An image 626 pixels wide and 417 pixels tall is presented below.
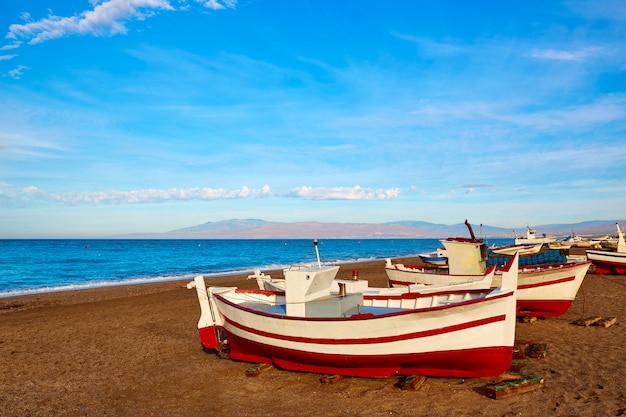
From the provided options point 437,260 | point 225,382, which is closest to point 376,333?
point 225,382

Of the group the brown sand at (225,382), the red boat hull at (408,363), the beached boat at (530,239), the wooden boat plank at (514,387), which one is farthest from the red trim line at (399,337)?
the beached boat at (530,239)

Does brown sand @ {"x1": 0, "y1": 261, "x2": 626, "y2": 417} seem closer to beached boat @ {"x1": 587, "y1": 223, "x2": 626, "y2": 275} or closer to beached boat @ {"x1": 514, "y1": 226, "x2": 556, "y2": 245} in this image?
beached boat @ {"x1": 587, "y1": 223, "x2": 626, "y2": 275}

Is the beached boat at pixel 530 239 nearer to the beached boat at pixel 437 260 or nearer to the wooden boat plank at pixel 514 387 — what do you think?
the beached boat at pixel 437 260

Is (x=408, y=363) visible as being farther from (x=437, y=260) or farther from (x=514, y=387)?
(x=437, y=260)

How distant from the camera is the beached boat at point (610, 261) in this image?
2784 centimetres

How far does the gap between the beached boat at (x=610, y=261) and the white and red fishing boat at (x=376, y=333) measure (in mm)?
21781

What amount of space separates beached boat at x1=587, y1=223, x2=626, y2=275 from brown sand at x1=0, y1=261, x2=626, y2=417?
12824 millimetres

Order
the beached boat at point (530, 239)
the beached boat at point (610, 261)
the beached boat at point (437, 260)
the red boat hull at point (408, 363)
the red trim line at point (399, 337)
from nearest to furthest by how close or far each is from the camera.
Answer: the red trim line at point (399, 337) < the red boat hull at point (408, 363) < the beached boat at point (437, 260) < the beached boat at point (610, 261) < the beached boat at point (530, 239)

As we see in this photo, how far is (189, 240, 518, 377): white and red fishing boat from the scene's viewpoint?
8.93 meters

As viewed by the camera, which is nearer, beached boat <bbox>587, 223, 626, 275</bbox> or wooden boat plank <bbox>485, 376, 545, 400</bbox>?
wooden boat plank <bbox>485, 376, 545, 400</bbox>

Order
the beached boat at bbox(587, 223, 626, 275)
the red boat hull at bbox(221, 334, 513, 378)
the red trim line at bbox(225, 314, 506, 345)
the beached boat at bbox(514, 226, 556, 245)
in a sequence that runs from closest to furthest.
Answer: the red trim line at bbox(225, 314, 506, 345) < the red boat hull at bbox(221, 334, 513, 378) < the beached boat at bbox(587, 223, 626, 275) < the beached boat at bbox(514, 226, 556, 245)

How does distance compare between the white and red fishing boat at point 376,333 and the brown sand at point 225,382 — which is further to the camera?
the white and red fishing boat at point 376,333

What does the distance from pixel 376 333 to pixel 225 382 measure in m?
3.66

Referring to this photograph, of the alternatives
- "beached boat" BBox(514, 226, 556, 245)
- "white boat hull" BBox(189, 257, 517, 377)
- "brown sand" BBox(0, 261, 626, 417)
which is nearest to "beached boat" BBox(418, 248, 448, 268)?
"brown sand" BBox(0, 261, 626, 417)
